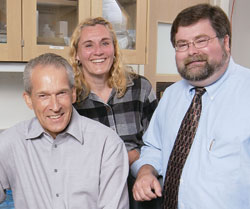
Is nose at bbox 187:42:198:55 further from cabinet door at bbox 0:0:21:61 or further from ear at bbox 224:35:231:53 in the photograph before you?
cabinet door at bbox 0:0:21:61

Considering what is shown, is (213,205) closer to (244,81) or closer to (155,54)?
(244,81)

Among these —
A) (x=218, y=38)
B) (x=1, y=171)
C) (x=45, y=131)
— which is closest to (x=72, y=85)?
(x=45, y=131)

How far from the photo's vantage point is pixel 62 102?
1.21 metres

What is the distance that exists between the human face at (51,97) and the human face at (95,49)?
52 cm

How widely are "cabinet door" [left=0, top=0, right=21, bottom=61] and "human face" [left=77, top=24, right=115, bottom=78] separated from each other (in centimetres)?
34

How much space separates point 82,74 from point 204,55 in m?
0.79

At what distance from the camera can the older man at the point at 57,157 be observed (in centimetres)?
119

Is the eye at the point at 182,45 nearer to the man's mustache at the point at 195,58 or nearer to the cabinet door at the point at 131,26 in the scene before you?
the man's mustache at the point at 195,58

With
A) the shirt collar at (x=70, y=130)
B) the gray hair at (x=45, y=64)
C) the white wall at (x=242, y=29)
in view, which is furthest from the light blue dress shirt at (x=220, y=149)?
the white wall at (x=242, y=29)

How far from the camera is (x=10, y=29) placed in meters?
1.74

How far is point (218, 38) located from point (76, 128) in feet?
2.11

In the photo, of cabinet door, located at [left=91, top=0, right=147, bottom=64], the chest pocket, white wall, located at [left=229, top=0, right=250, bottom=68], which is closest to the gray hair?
the chest pocket

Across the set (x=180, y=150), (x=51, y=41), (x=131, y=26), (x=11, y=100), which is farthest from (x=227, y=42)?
(x=11, y=100)

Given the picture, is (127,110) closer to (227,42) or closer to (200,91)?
(200,91)
